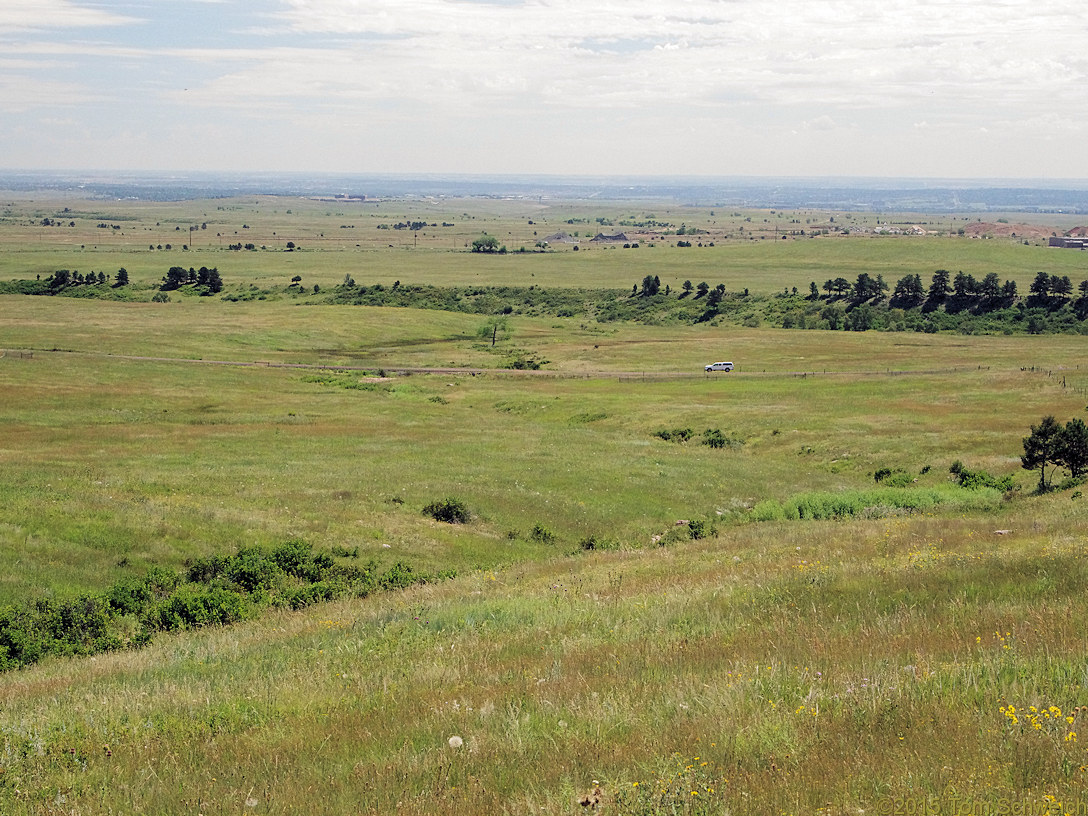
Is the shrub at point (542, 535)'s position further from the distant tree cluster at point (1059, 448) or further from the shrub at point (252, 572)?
the distant tree cluster at point (1059, 448)

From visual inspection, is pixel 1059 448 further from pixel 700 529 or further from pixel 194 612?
pixel 194 612

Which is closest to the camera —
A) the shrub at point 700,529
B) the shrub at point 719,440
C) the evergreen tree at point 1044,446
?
the shrub at point 700,529

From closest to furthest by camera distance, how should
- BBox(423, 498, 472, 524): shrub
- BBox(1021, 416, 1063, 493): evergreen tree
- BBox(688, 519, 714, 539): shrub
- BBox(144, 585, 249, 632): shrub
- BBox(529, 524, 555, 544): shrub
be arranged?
BBox(144, 585, 249, 632): shrub → BBox(688, 519, 714, 539): shrub → BBox(529, 524, 555, 544): shrub → BBox(423, 498, 472, 524): shrub → BBox(1021, 416, 1063, 493): evergreen tree

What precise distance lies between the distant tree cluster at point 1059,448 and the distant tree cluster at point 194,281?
6640 inches

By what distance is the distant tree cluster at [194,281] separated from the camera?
600ft

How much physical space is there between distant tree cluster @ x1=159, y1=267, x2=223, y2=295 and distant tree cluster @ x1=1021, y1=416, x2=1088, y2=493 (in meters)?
169

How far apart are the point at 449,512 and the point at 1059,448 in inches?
1091

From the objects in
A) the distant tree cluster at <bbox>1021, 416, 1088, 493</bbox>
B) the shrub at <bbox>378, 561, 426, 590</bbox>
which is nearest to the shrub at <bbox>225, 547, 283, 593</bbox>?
the shrub at <bbox>378, 561, 426, 590</bbox>

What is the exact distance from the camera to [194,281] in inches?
7436

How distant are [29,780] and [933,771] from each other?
7.94 m

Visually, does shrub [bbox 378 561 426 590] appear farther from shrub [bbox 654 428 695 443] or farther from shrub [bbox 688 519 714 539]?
shrub [bbox 654 428 695 443]

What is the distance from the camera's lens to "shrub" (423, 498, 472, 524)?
3644 cm

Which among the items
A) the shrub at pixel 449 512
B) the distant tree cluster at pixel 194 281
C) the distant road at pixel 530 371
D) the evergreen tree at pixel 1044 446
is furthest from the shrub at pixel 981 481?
the distant tree cluster at pixel 194 281

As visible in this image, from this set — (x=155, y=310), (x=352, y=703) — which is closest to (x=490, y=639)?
(x=352, y=703)
